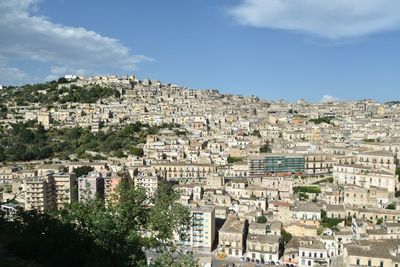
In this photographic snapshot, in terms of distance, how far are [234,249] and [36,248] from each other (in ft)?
48.5

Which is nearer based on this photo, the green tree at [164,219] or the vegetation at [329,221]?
the green tree at [164,219]

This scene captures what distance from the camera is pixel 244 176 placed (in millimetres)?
36094

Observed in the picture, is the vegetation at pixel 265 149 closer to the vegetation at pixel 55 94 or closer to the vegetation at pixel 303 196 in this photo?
the vegetation at pixel 303 196

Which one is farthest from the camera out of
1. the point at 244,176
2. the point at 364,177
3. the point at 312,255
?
the point at 244,176

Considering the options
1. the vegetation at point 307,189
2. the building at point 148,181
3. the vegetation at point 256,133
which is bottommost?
the vegetation at point 307,189

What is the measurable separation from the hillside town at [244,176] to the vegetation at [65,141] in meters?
0.61

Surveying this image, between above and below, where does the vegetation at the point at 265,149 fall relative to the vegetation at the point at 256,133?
below

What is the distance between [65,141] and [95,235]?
38095 mm

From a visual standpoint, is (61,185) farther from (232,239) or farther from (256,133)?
(256,133)

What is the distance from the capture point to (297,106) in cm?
8119

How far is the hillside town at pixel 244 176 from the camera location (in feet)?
77.5

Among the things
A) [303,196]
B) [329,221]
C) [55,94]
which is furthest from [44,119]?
[329,221]

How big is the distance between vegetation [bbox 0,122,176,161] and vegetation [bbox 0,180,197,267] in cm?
2911

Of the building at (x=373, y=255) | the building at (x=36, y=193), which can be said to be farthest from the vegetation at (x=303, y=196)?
the building at (x=36, y=193)
